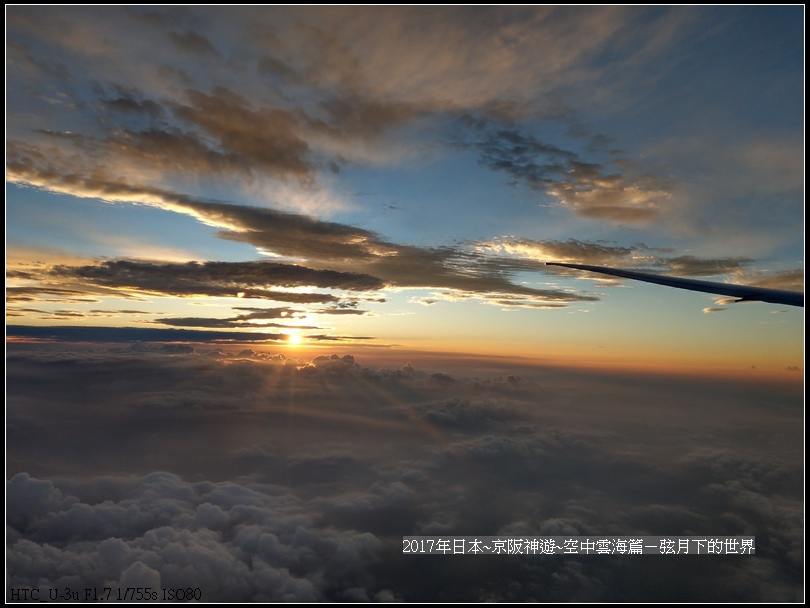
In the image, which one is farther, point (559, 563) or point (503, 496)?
point (503, 496)

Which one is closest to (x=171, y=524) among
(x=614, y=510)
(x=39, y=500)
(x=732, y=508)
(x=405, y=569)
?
(x=39, y=500)

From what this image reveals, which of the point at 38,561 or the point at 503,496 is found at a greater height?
the point at 38,561

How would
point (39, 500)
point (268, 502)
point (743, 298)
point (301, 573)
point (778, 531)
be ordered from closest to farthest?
point (743, 298), point (301, 573), point (39, 500), point (268, 502), point (778, 531)

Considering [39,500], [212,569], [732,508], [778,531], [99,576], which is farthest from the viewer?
[732,508]

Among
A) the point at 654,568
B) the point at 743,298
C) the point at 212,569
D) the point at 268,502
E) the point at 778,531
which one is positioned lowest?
the point at 654,568

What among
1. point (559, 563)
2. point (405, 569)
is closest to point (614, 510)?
point (559, 563)

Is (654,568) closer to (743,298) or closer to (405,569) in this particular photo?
(405,569)

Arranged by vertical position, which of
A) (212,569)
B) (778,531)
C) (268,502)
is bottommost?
(778,531)

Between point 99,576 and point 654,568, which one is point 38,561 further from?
point 654,568

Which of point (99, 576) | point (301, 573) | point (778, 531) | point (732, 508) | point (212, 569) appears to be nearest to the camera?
point (99, 576)
